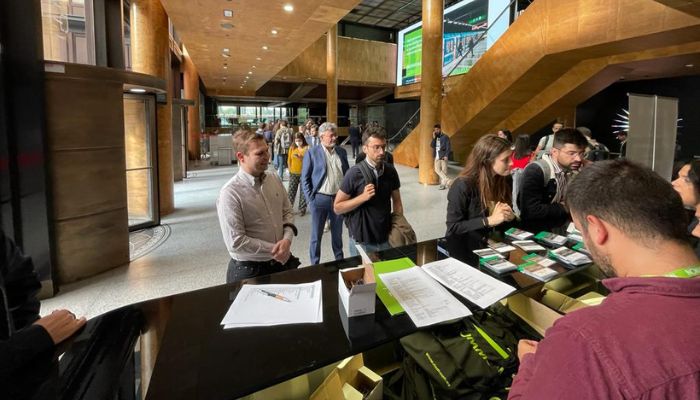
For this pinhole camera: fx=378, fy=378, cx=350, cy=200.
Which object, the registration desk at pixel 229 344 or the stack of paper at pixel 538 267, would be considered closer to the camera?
the registration desk at pixel 229 344

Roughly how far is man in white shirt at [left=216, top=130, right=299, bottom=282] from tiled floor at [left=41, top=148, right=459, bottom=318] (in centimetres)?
180

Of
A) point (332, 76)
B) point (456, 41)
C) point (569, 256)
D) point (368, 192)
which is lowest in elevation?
point (569, 256)

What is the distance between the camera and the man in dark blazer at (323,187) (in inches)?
162

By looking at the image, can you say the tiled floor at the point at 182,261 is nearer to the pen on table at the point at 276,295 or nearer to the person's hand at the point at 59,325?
the person's hand at the point at 59,325

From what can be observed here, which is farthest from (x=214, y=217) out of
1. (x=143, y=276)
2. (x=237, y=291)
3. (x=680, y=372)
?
(x=680, y=372)

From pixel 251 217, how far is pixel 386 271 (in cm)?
94

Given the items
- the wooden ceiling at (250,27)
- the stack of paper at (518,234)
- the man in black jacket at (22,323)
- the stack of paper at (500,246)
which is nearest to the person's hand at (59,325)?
the man in black jacket at (22,323)

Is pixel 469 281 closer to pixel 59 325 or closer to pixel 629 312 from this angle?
pixel 629 312

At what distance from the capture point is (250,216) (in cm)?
230

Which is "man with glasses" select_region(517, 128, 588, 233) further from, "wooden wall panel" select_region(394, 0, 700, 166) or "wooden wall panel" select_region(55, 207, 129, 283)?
"wooden wall panel" select_region(394, 0, 700, 166)

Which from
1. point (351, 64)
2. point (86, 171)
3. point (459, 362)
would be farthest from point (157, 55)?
point (351, 64)

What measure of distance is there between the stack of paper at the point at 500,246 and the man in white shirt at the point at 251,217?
1226 mm

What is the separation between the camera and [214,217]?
6.74m

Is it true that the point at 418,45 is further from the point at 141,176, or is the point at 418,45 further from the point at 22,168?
the point at 22,168
